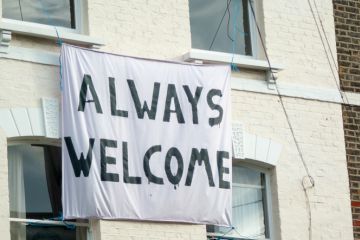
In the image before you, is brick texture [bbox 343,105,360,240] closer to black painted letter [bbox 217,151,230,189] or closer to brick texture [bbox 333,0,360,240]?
brick texture [bbox 333,0,360,240]

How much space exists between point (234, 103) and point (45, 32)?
2.80 metres

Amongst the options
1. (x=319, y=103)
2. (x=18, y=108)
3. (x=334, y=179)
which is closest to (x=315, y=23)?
(x=319, y=103)

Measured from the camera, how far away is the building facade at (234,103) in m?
14.7

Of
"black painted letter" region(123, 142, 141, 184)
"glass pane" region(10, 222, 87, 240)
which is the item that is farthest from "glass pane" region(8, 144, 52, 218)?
"black painted letter" region(123, 142, 141, 184)

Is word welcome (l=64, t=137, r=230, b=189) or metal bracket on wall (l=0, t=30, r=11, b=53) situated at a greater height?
metal bracket on wall (l=0, t=30, r=11, b=53)

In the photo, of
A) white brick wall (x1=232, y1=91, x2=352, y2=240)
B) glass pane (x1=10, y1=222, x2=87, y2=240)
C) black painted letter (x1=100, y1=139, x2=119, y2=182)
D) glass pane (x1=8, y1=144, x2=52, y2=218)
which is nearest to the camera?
glass pane (x1=10, y1=222, x2=87, y2=240)

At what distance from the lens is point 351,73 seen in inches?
686

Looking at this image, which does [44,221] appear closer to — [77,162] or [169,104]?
[77,162]

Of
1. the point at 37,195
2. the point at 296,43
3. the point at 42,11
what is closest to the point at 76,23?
the point at 42,11

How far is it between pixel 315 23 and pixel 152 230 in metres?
4.16

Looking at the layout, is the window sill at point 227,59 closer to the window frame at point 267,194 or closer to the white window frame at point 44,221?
the window frame at point 267,194

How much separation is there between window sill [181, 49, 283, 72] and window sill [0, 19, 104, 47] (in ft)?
4.31

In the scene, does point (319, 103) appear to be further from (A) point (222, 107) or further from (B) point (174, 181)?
(B) point (174, 181)

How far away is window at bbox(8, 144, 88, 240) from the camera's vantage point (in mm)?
14508
